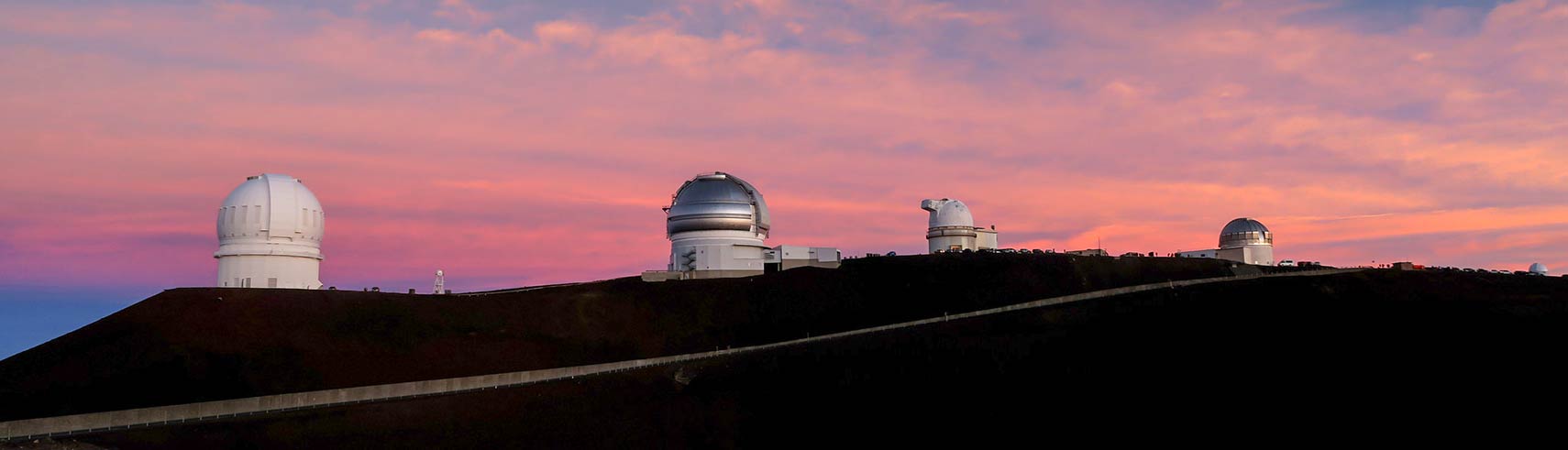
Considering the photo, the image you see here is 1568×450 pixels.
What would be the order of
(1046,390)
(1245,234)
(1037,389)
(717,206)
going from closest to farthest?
1. (1046,390)
2. (1037,389)
3. (717,206)
4. (1245,234)

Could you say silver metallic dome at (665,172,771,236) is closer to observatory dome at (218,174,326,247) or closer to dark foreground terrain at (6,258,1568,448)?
dark foreground terrain at (6,258,1568,448)

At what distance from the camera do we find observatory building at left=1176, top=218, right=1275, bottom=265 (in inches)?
3430

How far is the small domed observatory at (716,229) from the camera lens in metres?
74.1

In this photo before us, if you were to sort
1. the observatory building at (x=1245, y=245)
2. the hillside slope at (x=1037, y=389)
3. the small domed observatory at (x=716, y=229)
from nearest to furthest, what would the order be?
the hillside slope at (x=1037, y=389) < the small domed observatory at (x=716, y=229) < the observatory building at (x=1245, y=245)

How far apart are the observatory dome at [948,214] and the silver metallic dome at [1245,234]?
74.8ft

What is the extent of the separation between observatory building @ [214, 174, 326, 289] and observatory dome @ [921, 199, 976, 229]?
54119 millimetres

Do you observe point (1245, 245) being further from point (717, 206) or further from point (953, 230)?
point (717, 206)

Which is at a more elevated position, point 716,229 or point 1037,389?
point 716,229

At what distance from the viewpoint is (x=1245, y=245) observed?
88.8 m

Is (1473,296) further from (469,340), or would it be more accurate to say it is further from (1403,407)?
(469,340)

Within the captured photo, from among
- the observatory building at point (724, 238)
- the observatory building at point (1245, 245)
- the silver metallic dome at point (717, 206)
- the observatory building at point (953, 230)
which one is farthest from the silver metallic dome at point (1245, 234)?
the silver metallic dome at point (717, 206)

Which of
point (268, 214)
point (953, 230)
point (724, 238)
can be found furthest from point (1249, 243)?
point (268, 214)

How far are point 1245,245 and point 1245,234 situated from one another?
1002 mm

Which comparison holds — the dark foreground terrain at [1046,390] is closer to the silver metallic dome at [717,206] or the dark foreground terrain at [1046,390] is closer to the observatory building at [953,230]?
the silver metallic dome at [717,206]
